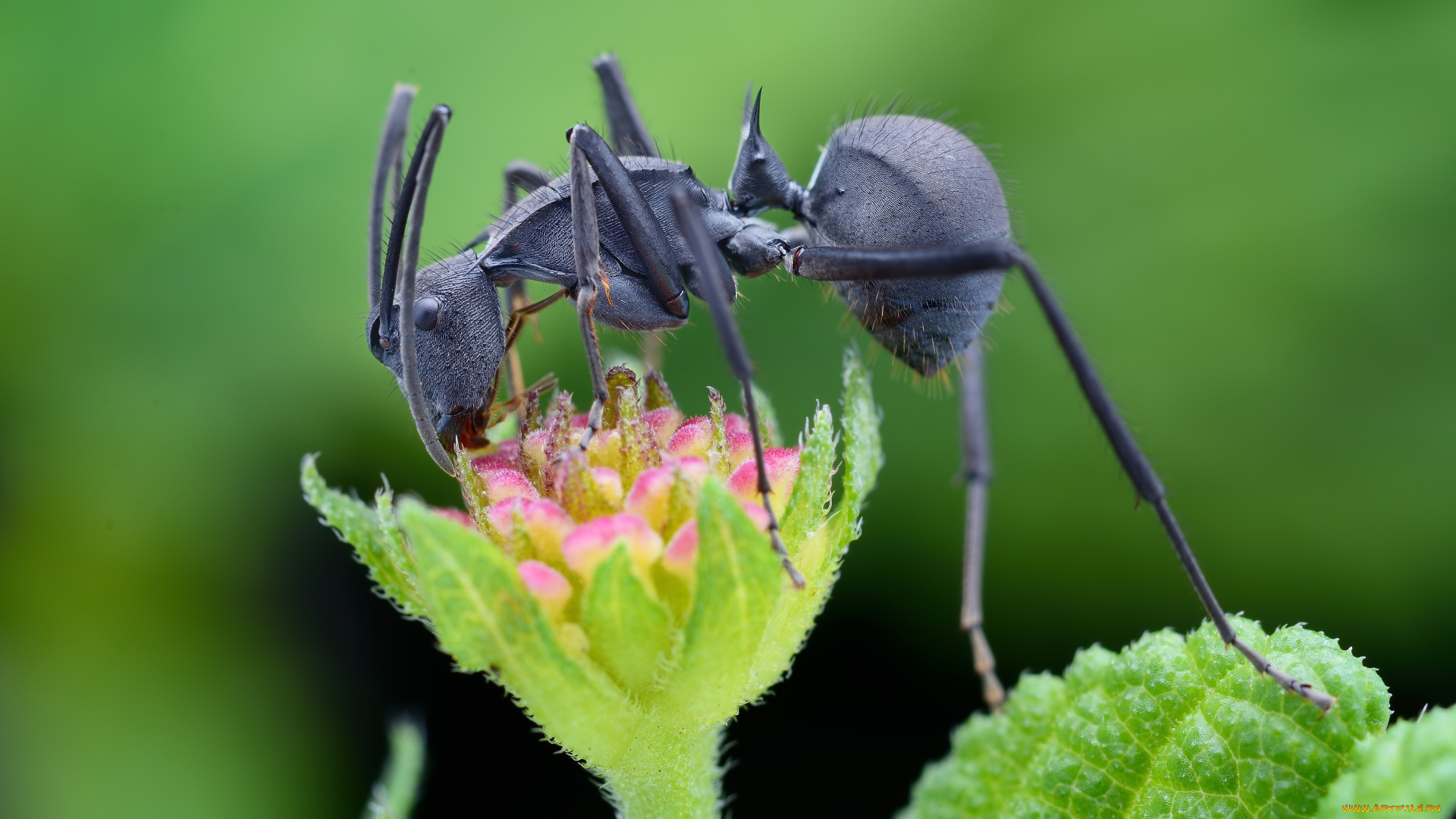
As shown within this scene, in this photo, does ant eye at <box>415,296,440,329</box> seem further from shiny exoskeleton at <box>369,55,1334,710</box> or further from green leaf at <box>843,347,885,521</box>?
green leaf at <box>843,347,885,521</box>

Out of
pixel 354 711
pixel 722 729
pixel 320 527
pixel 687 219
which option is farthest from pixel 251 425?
pixel 722 729

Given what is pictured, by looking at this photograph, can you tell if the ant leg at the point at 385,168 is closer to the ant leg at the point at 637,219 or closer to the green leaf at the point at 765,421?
the ant leg at the point at 637,219

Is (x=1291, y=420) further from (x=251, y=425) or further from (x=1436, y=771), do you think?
(x=251, y=425)

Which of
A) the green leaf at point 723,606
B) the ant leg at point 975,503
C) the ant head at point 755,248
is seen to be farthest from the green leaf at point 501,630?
the ant head at point 755,248

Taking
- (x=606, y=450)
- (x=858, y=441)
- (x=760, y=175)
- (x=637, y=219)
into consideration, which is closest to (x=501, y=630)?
(x=606, y=450)

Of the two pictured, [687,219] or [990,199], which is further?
[990,199]

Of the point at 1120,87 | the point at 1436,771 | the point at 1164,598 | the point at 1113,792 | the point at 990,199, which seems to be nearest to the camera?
the point at 1436,771

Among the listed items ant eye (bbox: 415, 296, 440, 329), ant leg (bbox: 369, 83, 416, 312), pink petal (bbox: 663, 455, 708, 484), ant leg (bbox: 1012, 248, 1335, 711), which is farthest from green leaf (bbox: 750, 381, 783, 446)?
ant leg (bbox: 369, 83, 416, 312)

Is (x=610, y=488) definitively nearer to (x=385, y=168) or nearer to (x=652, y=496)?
(x=652, y=496)
